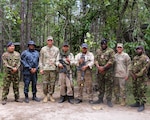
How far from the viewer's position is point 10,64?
7.03 m

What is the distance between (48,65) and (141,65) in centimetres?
243

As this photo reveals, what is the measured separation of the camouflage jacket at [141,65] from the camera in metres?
6.69

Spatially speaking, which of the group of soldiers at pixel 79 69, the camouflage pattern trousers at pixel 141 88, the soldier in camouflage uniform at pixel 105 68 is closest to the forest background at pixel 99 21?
the soldier in camouflage uniform at pixel 105 68

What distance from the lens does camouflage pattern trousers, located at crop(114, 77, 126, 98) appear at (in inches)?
280

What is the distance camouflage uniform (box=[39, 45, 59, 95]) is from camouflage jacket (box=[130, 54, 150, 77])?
2.11 metres

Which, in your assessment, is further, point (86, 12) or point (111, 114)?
point (86, 12)

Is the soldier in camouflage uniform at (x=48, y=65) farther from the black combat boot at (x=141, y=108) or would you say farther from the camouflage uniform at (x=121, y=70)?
the black combat boot at (x=141, y=108)

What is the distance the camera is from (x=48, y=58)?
7273 millimetres

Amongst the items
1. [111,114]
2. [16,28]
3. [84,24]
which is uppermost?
[16,28]

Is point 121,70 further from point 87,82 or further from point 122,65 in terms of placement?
point 87,82

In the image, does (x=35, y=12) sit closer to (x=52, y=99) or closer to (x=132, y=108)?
(x=52, y=99)

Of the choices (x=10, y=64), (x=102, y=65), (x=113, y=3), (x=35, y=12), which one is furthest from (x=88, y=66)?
(x=35, y=12)

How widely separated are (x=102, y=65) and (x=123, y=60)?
0.57m

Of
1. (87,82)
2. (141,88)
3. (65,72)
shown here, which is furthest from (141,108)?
(65,72)
